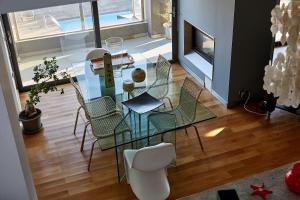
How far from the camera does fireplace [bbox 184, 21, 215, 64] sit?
668 cm

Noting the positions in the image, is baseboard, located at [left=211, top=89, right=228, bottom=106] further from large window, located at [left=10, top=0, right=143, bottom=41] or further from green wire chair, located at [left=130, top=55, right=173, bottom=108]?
large window, located at [left=10, top=0, right=143, bottom=41]

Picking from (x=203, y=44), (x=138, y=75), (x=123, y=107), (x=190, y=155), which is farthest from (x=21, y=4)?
(x=203, y=44)

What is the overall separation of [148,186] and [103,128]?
3.57ft

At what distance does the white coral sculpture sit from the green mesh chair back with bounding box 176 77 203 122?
2.36m

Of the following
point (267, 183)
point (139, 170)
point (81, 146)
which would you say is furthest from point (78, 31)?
point (267, 183)

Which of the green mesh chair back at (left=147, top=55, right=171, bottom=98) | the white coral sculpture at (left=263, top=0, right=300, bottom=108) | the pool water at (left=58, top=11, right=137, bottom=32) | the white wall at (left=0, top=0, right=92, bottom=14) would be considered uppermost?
the white coral sculpture at (left=263, top=0, right=300, bottom=108)

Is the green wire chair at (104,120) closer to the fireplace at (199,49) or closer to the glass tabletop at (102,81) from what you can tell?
the glass tabletop at (102,81)

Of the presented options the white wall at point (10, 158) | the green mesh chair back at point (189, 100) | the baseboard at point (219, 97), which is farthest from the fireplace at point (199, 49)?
the white wall at point (10, 158)

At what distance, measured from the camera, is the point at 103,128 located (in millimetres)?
4855

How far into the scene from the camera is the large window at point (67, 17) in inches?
255

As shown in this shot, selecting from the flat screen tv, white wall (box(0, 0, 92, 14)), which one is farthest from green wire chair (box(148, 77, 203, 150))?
white wall (box(0, 0, 92, 14))

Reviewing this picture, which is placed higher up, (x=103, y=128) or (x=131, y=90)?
(x=131, y=90)

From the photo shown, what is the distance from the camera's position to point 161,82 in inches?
209

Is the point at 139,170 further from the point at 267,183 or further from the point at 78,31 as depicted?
the point at 78,31
